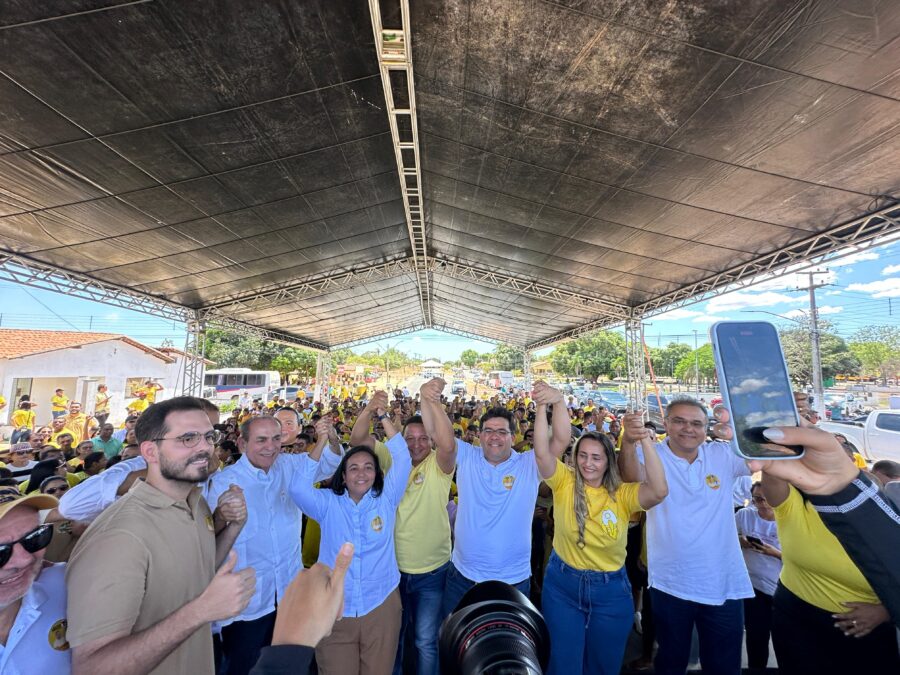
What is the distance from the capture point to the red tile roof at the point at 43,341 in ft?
50.5

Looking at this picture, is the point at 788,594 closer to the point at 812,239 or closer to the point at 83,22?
the point at 83,22

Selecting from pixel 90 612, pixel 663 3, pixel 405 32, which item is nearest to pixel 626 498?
pixel 90 612

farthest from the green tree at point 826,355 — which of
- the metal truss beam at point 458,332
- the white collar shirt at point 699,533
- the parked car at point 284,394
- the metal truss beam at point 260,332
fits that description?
the white collar shirt at point 699,533

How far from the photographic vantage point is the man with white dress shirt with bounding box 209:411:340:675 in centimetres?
220

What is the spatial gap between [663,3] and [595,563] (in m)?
3.88

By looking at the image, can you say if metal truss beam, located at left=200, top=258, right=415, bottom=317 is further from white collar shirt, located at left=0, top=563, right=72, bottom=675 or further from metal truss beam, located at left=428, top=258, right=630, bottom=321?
white collar shirt, located at left=0, top=563, right=72, bottom=675

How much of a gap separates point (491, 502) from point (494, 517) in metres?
0.08

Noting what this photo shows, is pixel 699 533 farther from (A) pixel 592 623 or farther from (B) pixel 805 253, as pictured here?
(B) pixel 805 253

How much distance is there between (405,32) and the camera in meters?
3.60

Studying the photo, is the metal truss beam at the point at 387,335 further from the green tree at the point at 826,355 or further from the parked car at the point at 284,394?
the green tree at the point at 826,355

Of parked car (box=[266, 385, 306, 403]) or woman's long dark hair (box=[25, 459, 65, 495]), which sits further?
parked car (box=[266, 385, 306, 403])

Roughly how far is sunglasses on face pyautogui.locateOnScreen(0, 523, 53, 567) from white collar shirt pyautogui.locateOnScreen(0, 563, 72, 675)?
0.13 metres

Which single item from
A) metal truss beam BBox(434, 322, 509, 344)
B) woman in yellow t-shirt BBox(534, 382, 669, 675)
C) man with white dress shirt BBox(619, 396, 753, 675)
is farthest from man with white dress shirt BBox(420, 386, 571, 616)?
metal truss beam BBox(434, 322, 509, 344)

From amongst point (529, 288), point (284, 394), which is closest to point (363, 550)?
point (529, 288)
